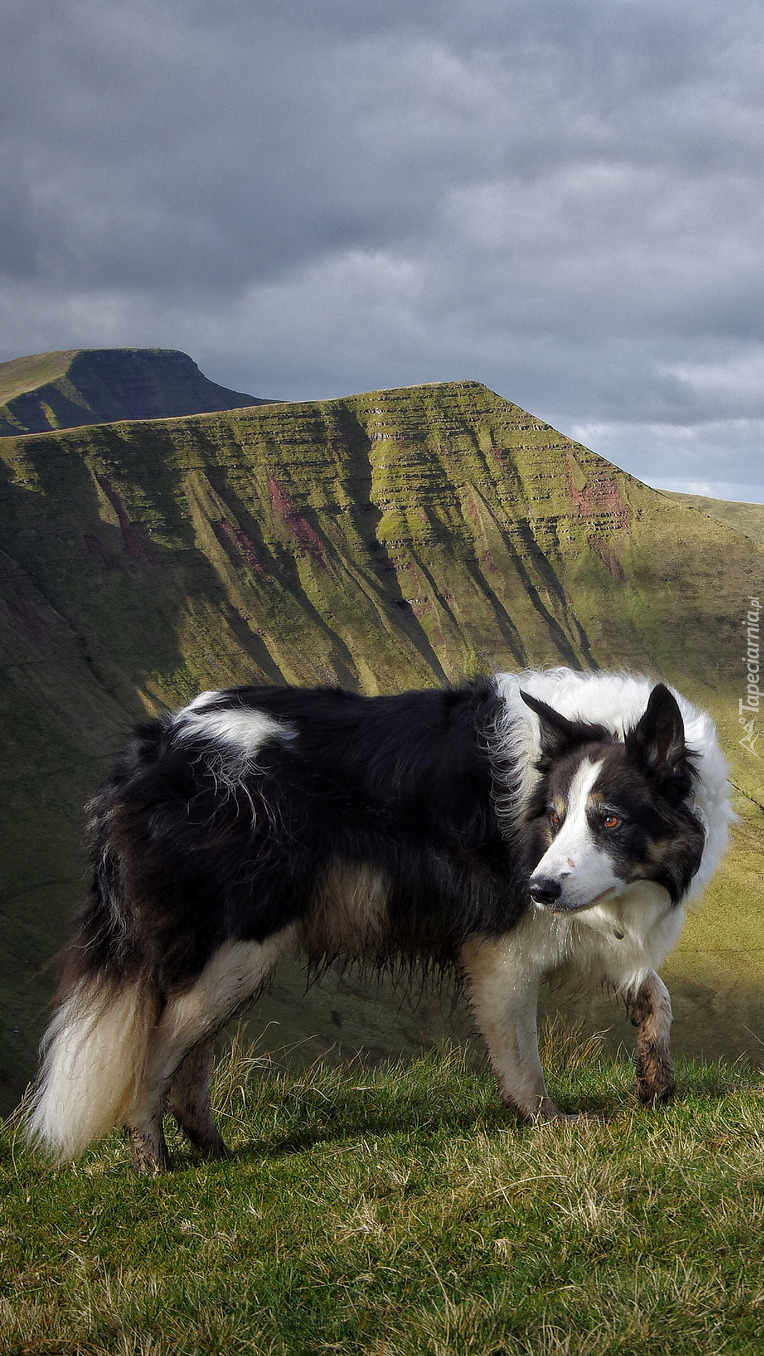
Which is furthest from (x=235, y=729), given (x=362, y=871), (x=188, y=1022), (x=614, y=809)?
(x=614, y=809)

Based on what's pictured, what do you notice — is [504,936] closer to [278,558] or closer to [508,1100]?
[508,1100]

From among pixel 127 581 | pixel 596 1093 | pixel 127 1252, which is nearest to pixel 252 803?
pixel 127 1252

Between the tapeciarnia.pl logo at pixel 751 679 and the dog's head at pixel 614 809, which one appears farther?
the tapeciarnia.pl logo at pixel 751 679

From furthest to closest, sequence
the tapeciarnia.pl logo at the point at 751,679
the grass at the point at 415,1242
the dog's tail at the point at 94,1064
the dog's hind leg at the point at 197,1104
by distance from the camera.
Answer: the tapeciarnia.pl logo at the point at 751,679 → the dog's hind leg at the point at 197,1104 → the dog's tail at the point at 94,1064 → the grass at the point at 415,1242

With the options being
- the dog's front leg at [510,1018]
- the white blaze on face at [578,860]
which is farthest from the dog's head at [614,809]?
the dog's front leg at [510,1018]

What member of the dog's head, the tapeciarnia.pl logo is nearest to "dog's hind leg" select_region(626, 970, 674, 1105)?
the dog's head

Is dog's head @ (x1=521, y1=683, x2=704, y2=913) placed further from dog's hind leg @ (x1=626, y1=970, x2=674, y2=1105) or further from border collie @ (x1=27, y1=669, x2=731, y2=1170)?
dog's hind leg @ (x1=626, y1=970, x2=674, y2=1105)

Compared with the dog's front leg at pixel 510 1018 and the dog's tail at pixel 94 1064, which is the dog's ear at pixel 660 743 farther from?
the dog's tail at pixel 94 1064

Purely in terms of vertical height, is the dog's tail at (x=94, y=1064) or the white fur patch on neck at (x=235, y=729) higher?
the white fur patch on neck at (x=235, y=729)
